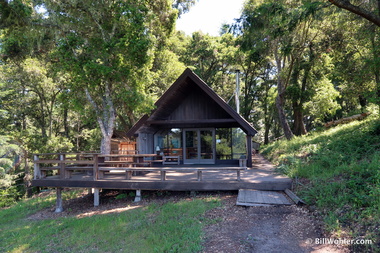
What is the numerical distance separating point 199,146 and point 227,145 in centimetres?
161

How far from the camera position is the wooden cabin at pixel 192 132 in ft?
38.1

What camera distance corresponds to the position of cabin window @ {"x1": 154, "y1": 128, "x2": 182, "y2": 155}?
42.5 feet

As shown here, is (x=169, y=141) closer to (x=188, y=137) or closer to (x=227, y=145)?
(x=188, y=137)

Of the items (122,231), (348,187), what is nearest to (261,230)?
(348,187)

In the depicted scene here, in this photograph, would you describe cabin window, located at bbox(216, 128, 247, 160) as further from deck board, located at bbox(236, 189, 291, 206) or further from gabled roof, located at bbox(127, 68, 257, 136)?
deck board, located at bbox(236, 189, 291, 206)

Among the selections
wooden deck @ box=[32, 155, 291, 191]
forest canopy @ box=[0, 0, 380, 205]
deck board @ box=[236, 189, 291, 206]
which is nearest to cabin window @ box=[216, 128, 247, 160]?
forest canopy @ box=[0, 0, 380, 205]

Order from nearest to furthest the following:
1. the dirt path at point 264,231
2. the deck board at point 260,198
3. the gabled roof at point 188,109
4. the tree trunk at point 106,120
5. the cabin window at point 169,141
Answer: the dirt path at point 264,231 → the deck board at point 260,198 → the tree trunk at point 106,120 → the gabled roof at point 188,109 → the cabin window at point 169,141

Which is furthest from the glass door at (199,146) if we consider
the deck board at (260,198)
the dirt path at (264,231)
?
the dirt path at (264,231)

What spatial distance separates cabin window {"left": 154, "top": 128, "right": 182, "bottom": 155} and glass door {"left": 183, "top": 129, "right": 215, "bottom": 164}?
1.31 ft

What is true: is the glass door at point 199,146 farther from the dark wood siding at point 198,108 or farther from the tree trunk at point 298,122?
the tree trunk at point 298,122

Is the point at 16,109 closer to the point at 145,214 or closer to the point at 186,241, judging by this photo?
the point at 145,214

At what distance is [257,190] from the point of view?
7.35 m

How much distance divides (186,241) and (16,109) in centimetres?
1997

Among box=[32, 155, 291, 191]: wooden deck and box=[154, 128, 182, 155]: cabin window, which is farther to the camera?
box=[154, 128, 182, 155]: cabin window
